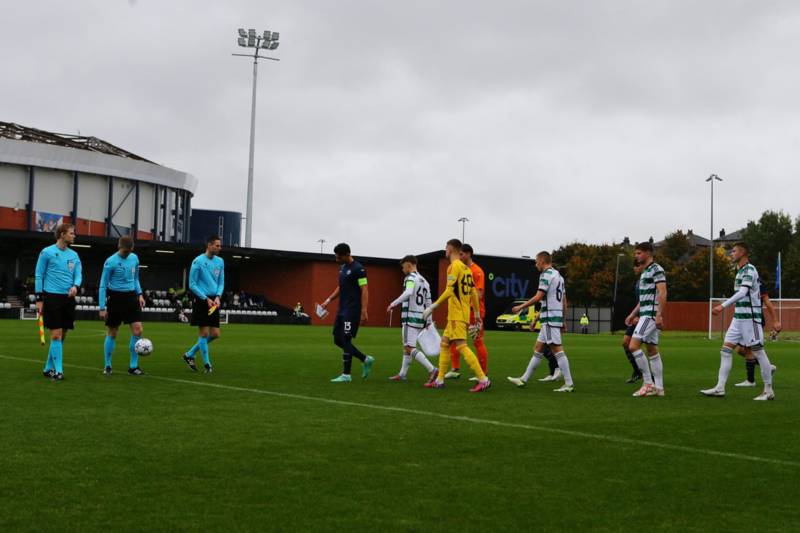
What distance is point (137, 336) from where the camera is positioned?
1374 centimetres

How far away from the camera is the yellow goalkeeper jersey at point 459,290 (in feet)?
40.0

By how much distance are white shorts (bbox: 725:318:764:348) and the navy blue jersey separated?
16.9 ft

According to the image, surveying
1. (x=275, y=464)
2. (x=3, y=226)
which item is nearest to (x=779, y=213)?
(x=3, y=226)

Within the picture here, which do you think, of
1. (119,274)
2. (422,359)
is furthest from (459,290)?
(119,274)

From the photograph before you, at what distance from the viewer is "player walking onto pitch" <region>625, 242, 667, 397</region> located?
468 inches

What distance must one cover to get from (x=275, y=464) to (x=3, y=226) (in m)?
73.3

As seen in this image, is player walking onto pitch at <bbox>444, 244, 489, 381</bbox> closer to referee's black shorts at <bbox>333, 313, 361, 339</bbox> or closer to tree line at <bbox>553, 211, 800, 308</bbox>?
referee's black shorts at <bbox>333, 313, 361, 339</bbox>

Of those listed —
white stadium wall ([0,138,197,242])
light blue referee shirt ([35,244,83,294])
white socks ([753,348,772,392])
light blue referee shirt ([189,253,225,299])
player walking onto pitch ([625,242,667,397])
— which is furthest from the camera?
white stadium wall ([0,138,197,242])

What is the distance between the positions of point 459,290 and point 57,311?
18.4 feet

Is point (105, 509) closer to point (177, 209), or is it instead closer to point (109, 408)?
point (109, 408)

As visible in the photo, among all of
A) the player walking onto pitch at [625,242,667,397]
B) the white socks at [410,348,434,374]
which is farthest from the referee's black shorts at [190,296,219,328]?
the player walking onto pitch at [625,242,667,397]

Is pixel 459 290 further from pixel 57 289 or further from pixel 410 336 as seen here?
pixel 57 289

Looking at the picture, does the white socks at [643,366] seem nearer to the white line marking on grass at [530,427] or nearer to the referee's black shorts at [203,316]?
the white line marking on grass at [530,427]

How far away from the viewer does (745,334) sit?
39.9ft
